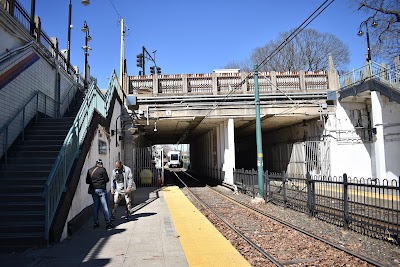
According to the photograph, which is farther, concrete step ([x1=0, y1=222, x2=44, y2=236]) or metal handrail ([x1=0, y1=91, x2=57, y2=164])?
metal handrail ([x1=0, y1=91, x2=57, y2=164])

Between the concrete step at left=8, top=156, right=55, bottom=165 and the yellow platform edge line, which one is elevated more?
the concrete step at left=8, top=156, right=55, bottom=165

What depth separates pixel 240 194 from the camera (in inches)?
706

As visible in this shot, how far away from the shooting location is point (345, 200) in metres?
8.96

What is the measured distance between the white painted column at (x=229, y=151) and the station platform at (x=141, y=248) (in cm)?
1194

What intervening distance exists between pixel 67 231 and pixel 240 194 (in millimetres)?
11506

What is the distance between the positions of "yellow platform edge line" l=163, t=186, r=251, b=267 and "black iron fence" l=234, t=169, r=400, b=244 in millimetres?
3536

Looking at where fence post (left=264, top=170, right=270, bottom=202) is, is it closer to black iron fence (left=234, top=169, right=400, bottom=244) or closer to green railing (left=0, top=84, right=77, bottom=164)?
black iron fence (left=234, top=169, right=400, bottom=244)

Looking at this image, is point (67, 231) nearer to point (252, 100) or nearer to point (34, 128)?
point (34, 128)

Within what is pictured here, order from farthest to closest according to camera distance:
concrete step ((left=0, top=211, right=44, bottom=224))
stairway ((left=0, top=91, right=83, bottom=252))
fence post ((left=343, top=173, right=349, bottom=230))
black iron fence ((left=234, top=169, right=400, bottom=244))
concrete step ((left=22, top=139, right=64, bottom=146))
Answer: concrete step ((left=22, top=139, right=64, bottom=146)) → fence post ((left=343, top=173, right=349, bottom=230)) → black iron fence ((left=234, top=169, right=400, bottom=244)) → concrete step ((left=0, top=211, right=44, bottom=224)) → stairway ((left=0, top=91, right=83, bottom=252))

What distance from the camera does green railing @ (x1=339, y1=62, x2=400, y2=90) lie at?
16.7 metres

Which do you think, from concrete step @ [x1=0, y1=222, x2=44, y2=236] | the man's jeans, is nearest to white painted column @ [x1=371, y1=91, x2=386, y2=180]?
the man's jeans

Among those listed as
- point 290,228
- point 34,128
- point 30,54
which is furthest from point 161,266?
point 30,54

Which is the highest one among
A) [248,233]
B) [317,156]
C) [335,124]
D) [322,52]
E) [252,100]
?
[322,52]

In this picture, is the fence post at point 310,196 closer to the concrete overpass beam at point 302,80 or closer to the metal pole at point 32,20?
the metal pole at point 32,20
